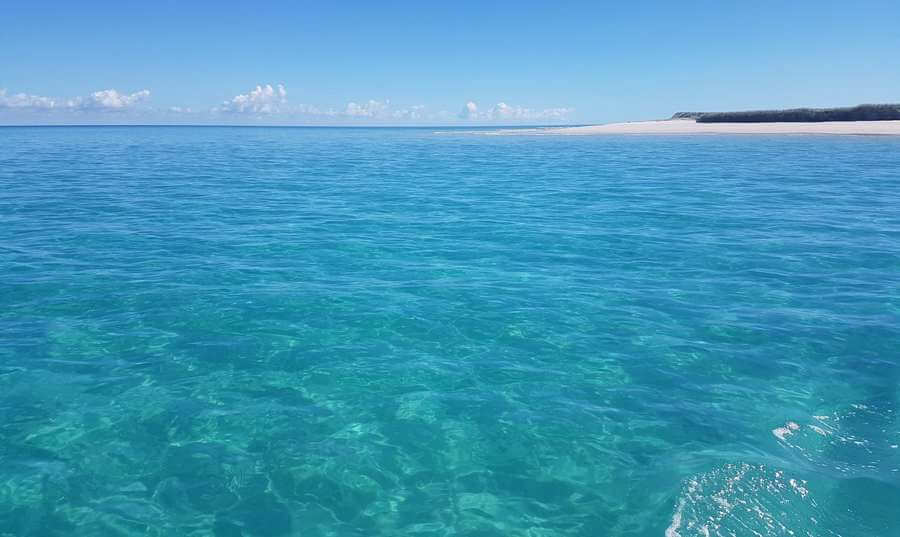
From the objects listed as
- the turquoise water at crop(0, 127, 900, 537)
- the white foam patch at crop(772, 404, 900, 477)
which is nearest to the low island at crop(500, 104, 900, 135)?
the turquoise water at crop(0, 127, 900, 537)

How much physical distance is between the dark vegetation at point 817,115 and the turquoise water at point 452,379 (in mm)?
83561

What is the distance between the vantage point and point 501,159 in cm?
6038

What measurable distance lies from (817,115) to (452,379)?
113 m

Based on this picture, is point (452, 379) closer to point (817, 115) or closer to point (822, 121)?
point (822, 121)

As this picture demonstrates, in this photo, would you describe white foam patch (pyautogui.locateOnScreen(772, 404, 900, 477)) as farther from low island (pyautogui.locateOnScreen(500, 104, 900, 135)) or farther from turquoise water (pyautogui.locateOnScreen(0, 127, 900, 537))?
low island (pyautogui.locateOnScreen(500, 104, 900, 135))

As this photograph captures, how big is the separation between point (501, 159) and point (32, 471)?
56102 millimetres

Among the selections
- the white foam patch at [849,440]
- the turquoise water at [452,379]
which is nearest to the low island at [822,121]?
the turquoise water at [452,379]

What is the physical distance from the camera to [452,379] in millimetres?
10359

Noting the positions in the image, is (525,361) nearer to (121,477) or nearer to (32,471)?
(121,477)

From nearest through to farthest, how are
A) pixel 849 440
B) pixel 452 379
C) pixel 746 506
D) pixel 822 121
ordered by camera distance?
1. pixel 746 506
2. pixel 849 440
3. pixel 452 379
4. pixel 822 121

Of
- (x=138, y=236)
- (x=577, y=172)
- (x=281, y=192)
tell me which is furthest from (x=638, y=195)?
(x=138, y=236)

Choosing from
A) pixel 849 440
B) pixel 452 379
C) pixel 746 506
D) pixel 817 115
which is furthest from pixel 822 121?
pixel 746 506

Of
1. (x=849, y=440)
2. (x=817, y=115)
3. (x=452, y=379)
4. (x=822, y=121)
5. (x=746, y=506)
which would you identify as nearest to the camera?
(x=746, y=506)

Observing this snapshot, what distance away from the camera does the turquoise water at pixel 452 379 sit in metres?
7.11
